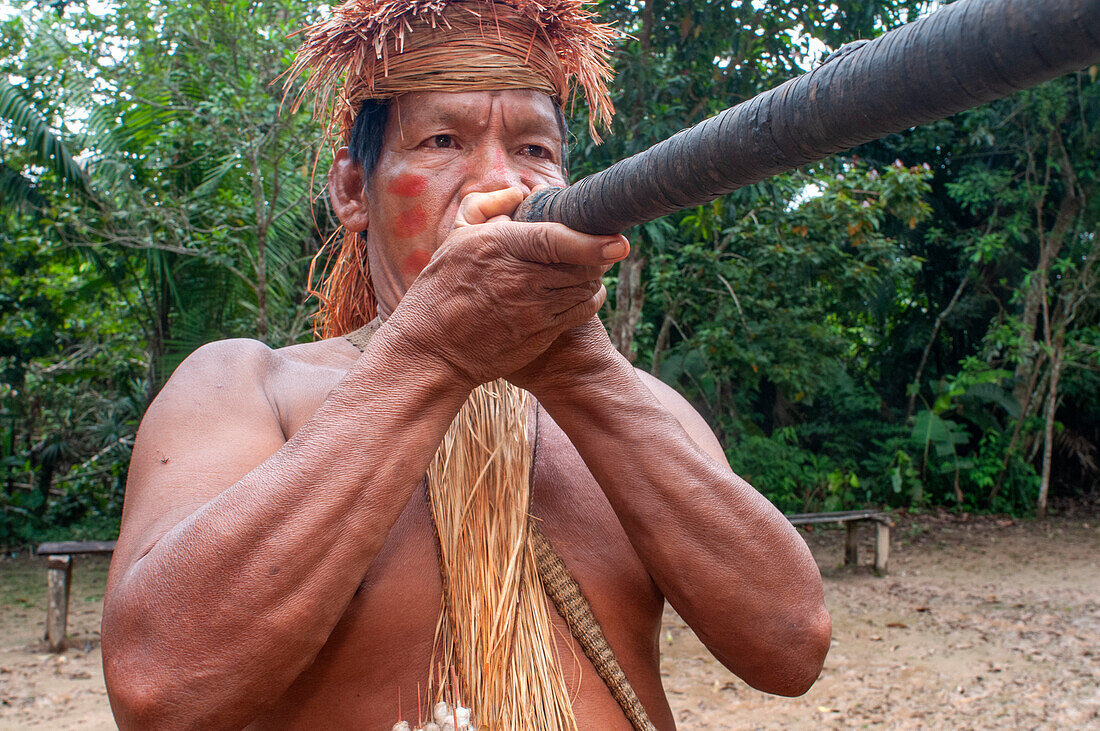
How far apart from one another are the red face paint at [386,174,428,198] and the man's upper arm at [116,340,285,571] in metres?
0.39

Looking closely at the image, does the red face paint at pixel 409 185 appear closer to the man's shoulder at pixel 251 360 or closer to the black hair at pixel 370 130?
the black hair at pixel 370 130

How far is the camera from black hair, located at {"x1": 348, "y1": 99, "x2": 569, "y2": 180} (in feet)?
5.23

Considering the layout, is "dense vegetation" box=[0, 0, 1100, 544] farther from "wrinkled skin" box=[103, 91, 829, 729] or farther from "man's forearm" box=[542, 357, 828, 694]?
"man's forearm" box=[542, 357, 828, 694]

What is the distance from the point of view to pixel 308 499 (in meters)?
1.13

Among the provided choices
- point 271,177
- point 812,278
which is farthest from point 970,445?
point 271,177

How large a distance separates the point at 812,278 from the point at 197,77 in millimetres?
5722

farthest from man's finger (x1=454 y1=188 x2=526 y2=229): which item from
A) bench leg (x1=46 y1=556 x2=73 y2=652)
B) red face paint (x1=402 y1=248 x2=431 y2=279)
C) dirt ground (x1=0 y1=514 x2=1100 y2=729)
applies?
bench leg (x1=46 y1=556 x2=73 y2=652)

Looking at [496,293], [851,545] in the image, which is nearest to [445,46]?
[496,293]

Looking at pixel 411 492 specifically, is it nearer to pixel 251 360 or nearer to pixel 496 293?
pixel 496 293

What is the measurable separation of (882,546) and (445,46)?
7473mm

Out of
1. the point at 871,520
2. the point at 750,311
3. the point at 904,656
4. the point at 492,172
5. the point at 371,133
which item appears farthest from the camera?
the point at 750,311

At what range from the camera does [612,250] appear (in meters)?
1.01

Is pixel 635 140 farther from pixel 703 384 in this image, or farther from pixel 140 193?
pixel 703 384

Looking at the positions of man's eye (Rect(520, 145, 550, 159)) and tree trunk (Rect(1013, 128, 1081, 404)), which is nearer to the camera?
man's eye (Rect(520, 145, 550, 159))
